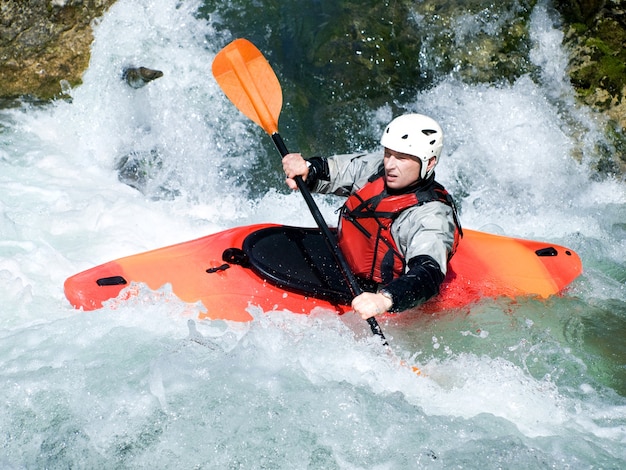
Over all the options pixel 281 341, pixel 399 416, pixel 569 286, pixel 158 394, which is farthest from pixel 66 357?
pixel 569 286

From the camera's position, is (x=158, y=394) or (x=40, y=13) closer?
(x=158, y=394)

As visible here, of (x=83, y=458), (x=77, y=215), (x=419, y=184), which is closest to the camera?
(x=83, y=458)

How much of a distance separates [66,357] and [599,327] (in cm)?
277

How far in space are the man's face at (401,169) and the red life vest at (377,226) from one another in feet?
0.19

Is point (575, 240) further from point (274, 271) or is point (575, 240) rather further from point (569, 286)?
point (274, 271)

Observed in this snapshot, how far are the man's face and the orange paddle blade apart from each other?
110 centimetres

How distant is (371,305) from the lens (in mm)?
2887

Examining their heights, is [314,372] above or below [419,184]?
below

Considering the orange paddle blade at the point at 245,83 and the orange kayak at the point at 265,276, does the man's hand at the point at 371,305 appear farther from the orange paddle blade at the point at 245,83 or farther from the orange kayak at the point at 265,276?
the orange paddle blade at the point at 245,83

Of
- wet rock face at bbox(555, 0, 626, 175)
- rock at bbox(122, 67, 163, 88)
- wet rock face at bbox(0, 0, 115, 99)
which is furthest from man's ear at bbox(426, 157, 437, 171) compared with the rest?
wet rock face at bbox(0, 0, 115, 99)

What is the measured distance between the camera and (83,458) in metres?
2.80

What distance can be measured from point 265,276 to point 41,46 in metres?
3.87

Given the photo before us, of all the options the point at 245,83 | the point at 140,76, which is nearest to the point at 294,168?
the point at 245,83

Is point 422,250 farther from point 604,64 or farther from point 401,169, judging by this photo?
point 604,64
